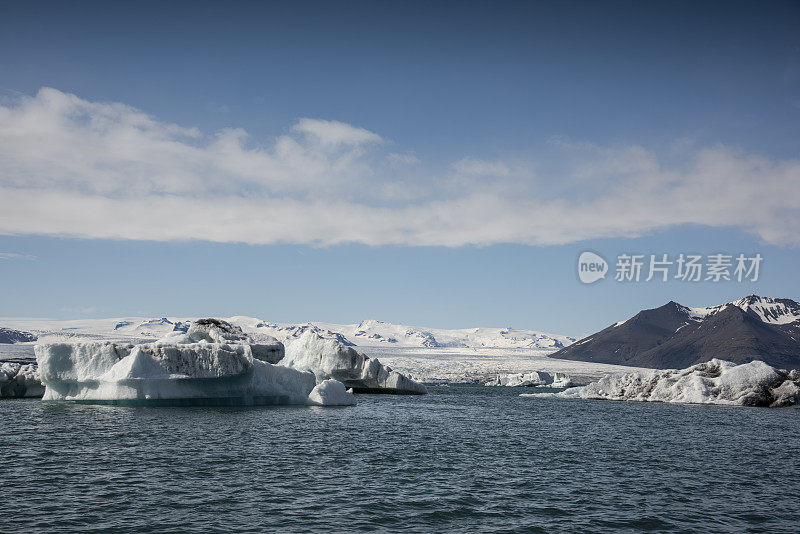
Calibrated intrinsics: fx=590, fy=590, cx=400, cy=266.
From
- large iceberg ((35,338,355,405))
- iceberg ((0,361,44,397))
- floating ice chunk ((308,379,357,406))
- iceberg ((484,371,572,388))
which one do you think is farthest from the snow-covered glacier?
iceberg ((484,371,572,388))

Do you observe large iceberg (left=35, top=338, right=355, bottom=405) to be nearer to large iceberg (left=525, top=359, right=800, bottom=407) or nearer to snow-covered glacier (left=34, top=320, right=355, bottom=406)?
snow-covered glacier (left=34, top=320, right=355, bottom=406)

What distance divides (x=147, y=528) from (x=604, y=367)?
7356 inches

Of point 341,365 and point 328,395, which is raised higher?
point 341,365

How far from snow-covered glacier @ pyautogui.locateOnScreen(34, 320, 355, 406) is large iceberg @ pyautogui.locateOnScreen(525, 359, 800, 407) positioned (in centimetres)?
4780

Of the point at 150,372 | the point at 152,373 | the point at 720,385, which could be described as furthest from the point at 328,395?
the point at 720,385

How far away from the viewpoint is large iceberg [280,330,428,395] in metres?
69.7

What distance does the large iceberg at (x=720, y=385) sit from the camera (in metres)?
61.7

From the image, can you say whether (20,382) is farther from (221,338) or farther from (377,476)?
(377,476)

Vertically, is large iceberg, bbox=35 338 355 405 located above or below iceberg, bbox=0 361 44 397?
above

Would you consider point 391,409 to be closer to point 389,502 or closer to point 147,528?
point 389,502

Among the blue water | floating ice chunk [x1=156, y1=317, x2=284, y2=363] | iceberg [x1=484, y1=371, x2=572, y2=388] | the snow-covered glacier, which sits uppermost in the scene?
floating ice chunk [x1=156, y1=317, x2=284, y2=363]

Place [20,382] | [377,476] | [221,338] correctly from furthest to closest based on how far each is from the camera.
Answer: [221,338]
[20,382]
[377,476]

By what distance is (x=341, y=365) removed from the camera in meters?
69.4

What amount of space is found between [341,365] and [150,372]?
107 feet
